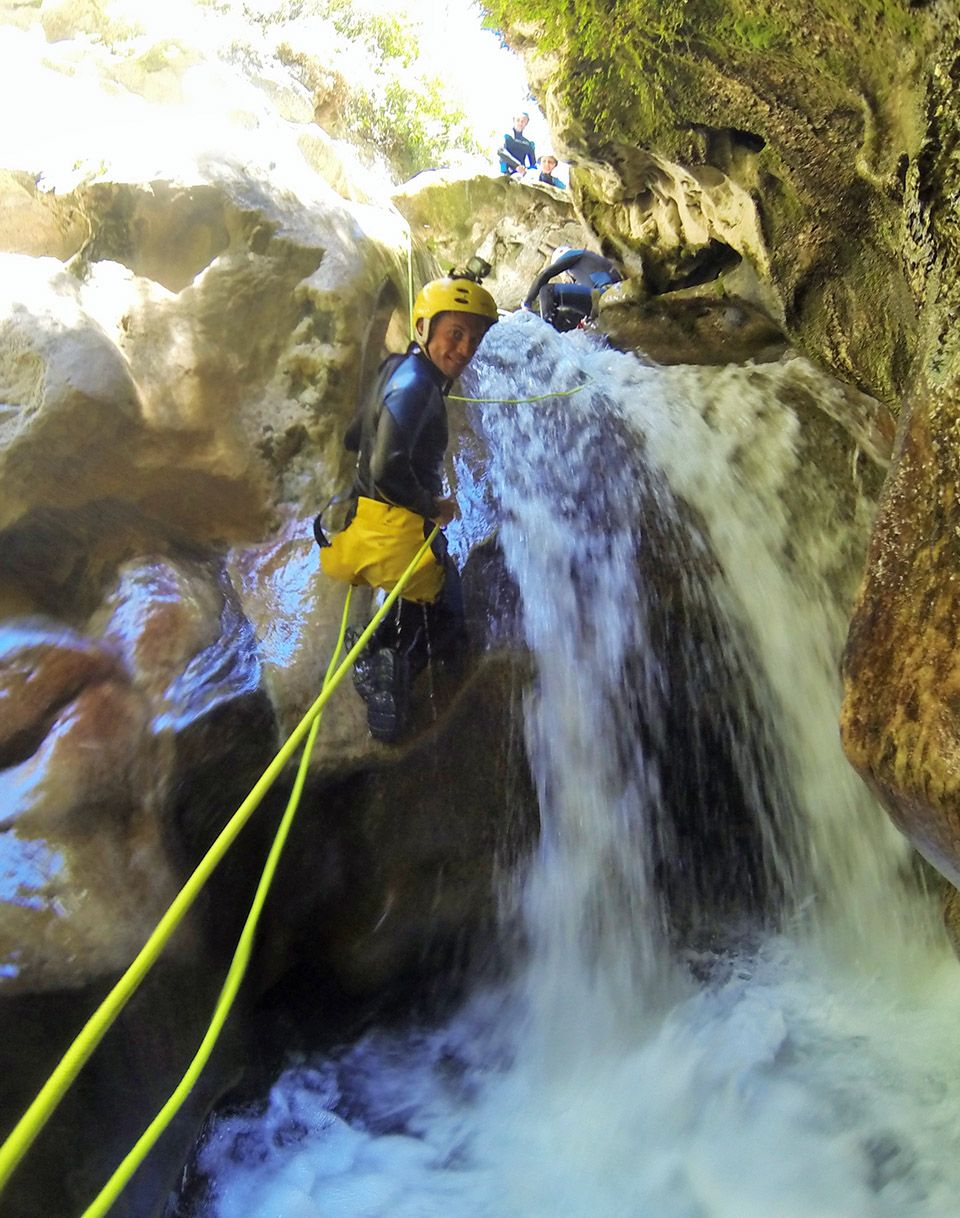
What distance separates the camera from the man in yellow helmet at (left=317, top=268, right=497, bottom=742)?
3.02 m

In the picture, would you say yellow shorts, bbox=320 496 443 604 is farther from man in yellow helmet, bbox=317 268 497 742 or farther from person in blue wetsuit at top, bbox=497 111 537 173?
person in blue wetsuit at top, bbox=497 111 537 173

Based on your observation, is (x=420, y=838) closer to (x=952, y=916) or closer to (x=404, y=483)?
(x=404, y=483)

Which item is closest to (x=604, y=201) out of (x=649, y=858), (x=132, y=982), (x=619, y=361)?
(x=619, y=361)

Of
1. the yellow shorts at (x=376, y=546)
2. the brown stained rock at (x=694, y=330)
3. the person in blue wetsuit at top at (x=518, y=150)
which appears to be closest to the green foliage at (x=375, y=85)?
the person in blue wetsuit at top at (x=518, y=150)

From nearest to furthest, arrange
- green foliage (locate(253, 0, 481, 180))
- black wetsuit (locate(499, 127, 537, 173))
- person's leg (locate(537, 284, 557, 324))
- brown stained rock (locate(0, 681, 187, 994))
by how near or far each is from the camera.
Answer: brown stained rock (locate(0, 681, 187, 994)) < person's leg (locate(537, 284, 557, 324)) < black wetsuit (locate(499, 127, 537, 173)) < green foliage (locate(253, 0, 481, 180))

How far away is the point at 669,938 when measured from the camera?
146 inches

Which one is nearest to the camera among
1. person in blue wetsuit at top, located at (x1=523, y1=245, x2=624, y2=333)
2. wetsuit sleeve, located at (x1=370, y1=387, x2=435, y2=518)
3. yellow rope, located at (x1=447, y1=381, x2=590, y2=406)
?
wetsuit sleeve, located at (x1=370, y1=387, x2=435, y2=518)

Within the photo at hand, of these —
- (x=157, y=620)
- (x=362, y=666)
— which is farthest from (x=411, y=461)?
(x=157, y=620)

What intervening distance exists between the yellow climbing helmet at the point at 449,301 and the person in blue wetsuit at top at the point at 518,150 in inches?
382

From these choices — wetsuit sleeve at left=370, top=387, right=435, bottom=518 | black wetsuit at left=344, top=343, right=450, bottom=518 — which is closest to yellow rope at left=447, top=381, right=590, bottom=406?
black wetsuit at left=344, top=343, right=450, bottom=518

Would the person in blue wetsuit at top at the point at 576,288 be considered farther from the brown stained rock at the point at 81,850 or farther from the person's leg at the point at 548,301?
the brown stained rock at the point at 81,850

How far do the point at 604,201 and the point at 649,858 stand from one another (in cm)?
495

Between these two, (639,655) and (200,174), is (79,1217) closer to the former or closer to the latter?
(639,655)

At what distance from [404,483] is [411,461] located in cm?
9
